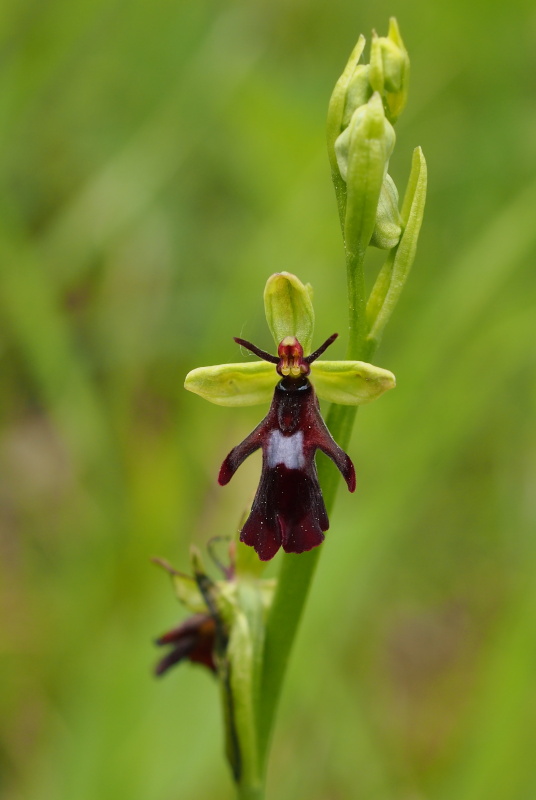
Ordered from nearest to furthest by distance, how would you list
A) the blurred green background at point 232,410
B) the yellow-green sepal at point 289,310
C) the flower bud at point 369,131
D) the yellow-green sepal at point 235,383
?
the flower bud at point 369,131 → the yellow-green sepal at point 235,383 → the yellow-green sepal at point 289,310 → the blurred green background at point 232,410

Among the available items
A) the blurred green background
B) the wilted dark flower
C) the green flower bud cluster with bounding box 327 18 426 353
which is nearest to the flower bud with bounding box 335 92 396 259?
the green flower bud cluster with bounding box 327 18 426 353

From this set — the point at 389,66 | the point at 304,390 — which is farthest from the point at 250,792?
the point at 389,66

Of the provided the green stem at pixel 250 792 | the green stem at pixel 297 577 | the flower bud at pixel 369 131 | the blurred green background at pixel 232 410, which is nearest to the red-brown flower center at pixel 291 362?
the green stem at pixel 297 577

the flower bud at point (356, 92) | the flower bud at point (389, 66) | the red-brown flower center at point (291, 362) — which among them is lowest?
the red-brown flower center at point (291, 362)

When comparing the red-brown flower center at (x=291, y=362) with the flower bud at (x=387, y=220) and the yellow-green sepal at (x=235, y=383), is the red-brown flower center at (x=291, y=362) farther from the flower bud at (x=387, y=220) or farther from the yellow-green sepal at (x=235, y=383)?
the flower bud at (x=387, y=220)

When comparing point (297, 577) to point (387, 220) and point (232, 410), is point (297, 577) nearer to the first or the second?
point (387, 220)

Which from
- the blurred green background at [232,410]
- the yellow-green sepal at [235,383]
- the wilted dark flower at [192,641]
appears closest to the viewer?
the yellow-green sepal at [235,383]

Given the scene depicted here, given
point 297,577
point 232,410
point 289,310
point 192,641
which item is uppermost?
point 289,310

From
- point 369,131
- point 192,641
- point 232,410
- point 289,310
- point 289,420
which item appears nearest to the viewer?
point 369,131
